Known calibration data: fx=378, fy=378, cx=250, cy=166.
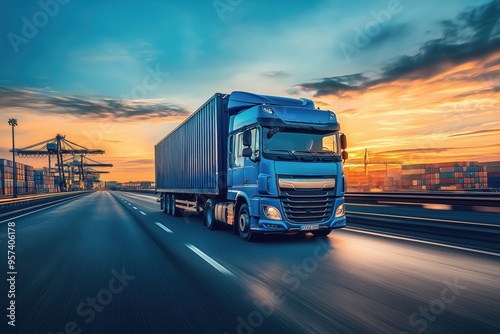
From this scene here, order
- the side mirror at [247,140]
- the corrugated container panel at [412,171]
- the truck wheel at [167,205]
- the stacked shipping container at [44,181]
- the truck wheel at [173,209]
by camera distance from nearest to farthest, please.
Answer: the side mirror at [247,140]
the truck wheel at [173,209]
the truck wheel at [167,205]
the corrugated container panel at [412,171]
the stacked shipping container at [44,181]

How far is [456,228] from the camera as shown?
32.9 ft

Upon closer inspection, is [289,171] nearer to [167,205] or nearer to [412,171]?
[167,205]

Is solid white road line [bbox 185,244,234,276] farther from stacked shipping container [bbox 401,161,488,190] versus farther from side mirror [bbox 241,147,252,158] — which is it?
stacked shipping container [bbox 401,161,488,190]

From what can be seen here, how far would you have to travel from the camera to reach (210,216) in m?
12.1

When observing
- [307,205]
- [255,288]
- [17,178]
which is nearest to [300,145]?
[307,205]

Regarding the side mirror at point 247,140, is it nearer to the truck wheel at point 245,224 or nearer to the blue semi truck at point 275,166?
the blue semi truck at point 275,166

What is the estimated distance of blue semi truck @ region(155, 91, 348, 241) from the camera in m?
8.54

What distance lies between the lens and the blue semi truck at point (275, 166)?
8539 millimetres

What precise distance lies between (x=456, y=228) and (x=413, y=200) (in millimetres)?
11506

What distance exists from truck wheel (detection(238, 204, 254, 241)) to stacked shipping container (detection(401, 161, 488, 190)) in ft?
403

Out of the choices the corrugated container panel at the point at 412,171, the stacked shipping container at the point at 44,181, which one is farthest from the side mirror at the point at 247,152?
the stacked shipping container at the point at 44,181

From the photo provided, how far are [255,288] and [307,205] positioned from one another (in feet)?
12.7

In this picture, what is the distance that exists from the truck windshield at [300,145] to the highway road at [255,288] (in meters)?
2.08

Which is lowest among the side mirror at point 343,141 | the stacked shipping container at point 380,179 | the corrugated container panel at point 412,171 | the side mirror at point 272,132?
the stacked shipping container at point 380,179
